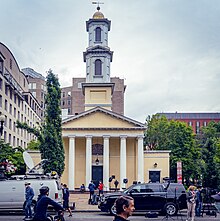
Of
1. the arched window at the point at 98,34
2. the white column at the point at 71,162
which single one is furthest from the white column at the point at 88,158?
the arched window at the point at 98,34

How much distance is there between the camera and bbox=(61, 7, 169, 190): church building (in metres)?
48.8

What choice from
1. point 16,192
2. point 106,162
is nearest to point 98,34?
point 106,162

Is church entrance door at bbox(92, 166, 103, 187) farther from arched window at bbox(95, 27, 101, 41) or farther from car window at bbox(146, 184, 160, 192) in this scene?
car window at bbox(146, 184, 160, 192)

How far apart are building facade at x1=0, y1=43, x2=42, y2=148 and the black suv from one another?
35.9 meters

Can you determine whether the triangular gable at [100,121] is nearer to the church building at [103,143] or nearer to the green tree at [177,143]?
the church building at [103,143]

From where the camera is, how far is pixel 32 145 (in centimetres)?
6419

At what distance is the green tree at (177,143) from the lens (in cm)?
5850

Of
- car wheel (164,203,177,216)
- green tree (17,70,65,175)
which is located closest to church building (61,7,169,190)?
green tree (17,70,65,175)

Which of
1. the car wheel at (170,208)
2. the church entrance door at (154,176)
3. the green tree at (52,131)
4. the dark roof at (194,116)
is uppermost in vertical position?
the dark roof at (194,116)

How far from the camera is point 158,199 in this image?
23.1m

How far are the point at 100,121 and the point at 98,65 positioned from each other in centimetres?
877

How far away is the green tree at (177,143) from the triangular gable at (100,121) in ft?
39.7

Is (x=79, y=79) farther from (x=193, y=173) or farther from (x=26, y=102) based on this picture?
(x=193, y=173)

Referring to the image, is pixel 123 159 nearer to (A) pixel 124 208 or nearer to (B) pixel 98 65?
(B) pixel 98 65
